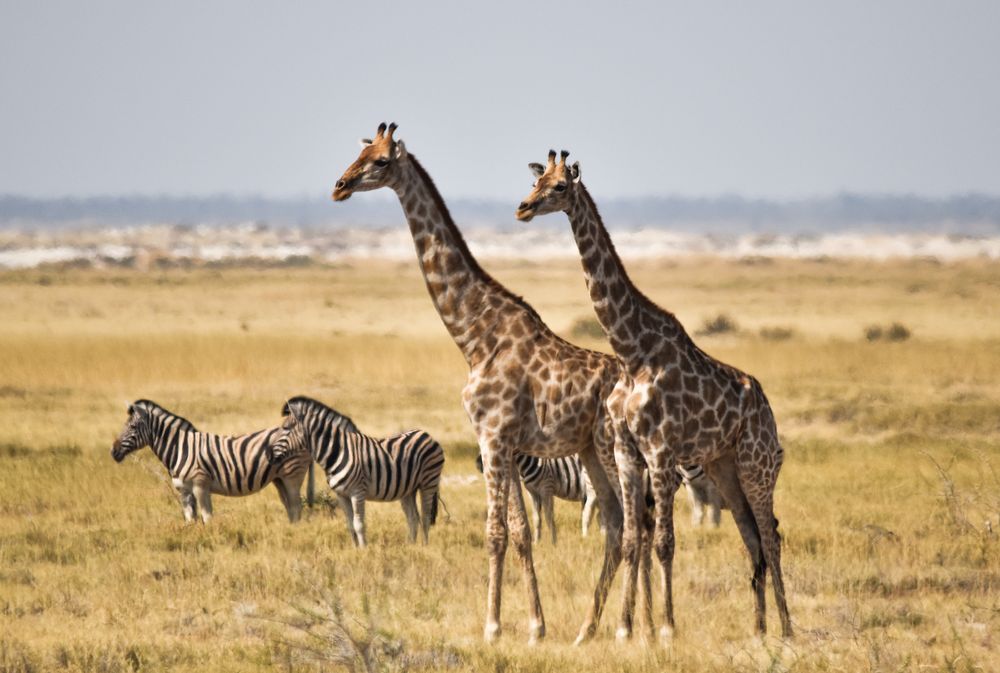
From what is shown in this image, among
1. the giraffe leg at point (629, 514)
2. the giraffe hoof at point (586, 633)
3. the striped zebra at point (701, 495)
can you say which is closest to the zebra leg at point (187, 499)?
the striped zebra at point (701, 495)

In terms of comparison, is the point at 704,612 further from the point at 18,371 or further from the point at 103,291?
the point at 103,291

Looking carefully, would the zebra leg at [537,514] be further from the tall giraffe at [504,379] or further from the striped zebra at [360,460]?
the tall giraffe at [504,379]

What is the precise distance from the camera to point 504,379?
952cm

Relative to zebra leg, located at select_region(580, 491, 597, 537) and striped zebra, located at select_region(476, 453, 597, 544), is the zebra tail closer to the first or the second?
striped zebra, located at select_region(476, 453, 597, 544)

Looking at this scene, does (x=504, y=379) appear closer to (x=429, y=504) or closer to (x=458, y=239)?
(x=458, y=239)

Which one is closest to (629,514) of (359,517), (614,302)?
(614,302)

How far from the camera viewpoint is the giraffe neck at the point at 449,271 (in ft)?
32.4

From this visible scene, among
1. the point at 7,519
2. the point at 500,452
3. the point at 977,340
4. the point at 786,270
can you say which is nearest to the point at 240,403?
the point at 7,519

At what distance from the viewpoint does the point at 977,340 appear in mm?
34250

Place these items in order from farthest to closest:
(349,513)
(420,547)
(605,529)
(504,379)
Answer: (349,513)
(420,547)
(605,529)
(504,379)

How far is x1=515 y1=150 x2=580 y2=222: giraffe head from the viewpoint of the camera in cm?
895

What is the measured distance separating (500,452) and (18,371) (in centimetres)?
2038

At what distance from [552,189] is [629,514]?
6.70ft

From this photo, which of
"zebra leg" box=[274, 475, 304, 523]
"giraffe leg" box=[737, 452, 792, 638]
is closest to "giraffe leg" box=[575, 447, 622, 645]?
"giraffe leg" box=[737, 452, 792, 638]
